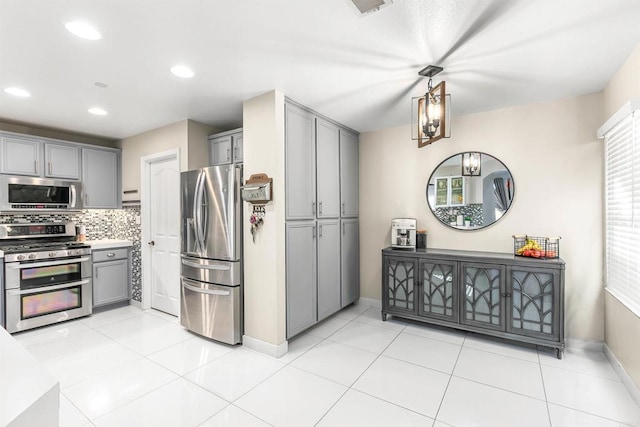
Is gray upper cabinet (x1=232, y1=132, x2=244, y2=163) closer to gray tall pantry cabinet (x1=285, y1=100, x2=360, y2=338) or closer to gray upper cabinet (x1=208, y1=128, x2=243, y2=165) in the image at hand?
gray upper cabinet (x1=208, y1=128, x2=243, y2=165)

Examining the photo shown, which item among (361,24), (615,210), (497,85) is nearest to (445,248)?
(615,210)

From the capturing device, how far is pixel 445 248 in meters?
3.58

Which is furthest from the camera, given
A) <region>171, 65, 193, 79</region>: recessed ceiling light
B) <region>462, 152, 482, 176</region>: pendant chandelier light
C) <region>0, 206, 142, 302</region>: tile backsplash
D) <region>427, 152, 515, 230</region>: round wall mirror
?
<region>0, 206, 142, 302</region>: tile backsplash

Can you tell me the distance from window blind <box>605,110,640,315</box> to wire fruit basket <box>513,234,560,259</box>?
39 cm

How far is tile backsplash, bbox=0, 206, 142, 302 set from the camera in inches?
163

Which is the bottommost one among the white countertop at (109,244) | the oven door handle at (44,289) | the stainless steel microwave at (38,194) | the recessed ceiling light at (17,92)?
the oven door handle at (44,289)

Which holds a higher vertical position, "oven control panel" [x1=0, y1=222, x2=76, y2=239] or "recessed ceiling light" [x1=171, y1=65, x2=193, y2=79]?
"recessed ceiling light" [x1=171, y1=65, x2=193, y2=79]

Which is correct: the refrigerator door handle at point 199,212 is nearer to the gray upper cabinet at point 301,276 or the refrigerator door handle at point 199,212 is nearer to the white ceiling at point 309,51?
the white ceiling at point 309,51

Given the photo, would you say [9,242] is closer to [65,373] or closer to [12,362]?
[65,373]

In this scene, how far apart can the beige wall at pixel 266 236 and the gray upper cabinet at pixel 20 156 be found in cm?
292

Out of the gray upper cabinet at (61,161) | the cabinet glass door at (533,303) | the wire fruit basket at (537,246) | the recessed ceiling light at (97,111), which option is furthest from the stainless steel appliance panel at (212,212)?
the wire fruit basket at (537,246)

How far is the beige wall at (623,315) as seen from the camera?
210 centimetres

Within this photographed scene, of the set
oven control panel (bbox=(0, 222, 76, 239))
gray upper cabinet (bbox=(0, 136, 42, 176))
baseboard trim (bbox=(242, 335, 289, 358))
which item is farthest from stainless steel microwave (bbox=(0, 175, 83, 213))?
baseboard trim (bbox=(242, 335, 289, 358))

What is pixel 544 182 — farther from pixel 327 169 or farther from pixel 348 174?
pixel 327 169
